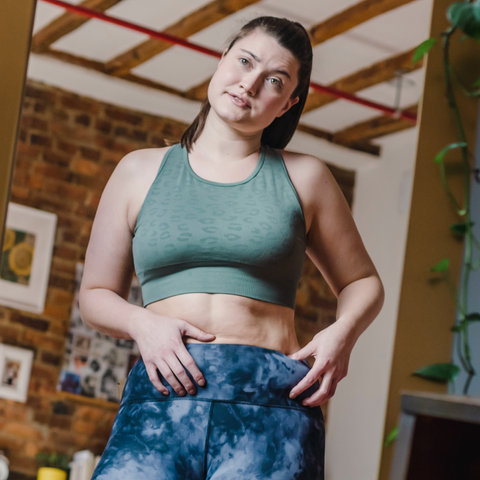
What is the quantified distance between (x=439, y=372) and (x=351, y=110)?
229 centimetres

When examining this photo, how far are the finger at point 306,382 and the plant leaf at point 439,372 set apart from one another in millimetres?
491

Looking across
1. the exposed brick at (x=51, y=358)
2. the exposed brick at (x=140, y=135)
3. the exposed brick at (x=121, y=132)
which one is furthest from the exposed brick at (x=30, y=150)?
the exposed brick at (x=51, y=358)

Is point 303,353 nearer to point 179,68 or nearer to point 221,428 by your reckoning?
point 221,428

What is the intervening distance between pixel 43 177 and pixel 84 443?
4.61 ft

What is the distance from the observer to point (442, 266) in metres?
1.24

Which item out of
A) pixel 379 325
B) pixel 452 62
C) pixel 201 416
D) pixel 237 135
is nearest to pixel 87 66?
pixel 379 325

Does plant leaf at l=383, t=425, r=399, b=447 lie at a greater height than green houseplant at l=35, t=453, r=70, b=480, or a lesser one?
greater

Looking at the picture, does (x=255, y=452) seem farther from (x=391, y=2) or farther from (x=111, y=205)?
(x=391, y=2)

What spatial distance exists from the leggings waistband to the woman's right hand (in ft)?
0.03

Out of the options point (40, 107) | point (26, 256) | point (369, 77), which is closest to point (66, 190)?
point (40, 107)

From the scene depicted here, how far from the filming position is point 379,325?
1822 mm

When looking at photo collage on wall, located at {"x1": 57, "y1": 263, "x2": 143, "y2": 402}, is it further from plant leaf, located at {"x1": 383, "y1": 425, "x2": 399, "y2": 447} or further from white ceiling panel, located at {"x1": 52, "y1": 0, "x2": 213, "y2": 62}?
plant leaf, located at {"x1": 383, "y1": 425, "x2": 399, "y2": 447}

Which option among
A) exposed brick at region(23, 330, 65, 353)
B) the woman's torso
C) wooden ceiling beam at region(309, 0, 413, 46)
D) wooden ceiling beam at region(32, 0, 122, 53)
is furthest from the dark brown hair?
exposed brick at region(23, 330, 65, 353)

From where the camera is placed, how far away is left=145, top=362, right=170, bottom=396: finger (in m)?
0.76
